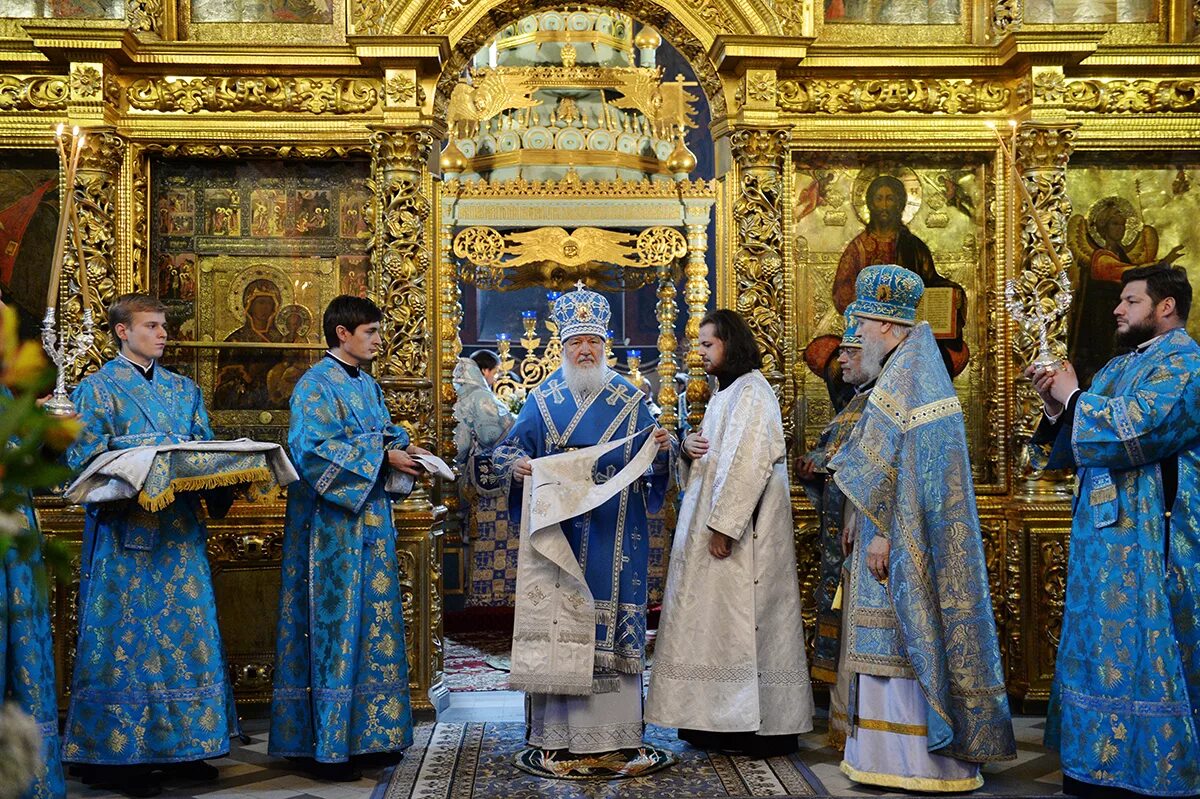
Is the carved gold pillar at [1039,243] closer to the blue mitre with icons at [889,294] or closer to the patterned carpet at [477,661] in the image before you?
the blue mitre with icons at [889,294]

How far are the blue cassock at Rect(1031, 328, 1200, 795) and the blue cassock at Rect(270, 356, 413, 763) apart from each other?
8.66 ft

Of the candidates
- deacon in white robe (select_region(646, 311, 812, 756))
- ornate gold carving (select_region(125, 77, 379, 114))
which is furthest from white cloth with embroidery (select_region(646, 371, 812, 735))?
ornate gold carving (select_region(125, 77, 379, 114))

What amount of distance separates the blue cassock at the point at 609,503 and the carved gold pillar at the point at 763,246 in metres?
1.03

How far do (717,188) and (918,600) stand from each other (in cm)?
290

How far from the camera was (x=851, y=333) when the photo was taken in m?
5.30

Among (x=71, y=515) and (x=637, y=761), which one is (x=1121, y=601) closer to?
(x=637, y=761)

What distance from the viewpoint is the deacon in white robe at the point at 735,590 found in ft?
17.4

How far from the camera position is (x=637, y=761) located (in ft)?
17.0

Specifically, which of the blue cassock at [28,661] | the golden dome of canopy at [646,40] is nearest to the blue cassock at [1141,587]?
the blue cassock at [28,661]

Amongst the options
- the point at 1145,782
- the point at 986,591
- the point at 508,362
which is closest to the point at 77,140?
the point at 986,591

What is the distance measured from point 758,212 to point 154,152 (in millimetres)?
2964

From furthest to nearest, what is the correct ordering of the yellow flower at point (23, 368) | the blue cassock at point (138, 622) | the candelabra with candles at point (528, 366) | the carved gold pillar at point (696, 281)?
the candelabra with candles at point (528, 366) < the carved gold pillar at point (696, 281) < the blue cassock at point (138, 622) < the yellow flower at point (23, 368)

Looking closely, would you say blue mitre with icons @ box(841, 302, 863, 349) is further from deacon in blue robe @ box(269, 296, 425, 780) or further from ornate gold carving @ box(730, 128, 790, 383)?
deacon in blue robe @ box(269, 296, 425, 780)

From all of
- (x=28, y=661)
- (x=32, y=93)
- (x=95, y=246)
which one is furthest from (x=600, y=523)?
(x=32, y=93)
